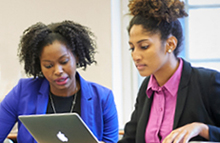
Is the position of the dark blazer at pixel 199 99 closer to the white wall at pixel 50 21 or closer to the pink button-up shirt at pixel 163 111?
the pink button-up shirt at pixel 163 111

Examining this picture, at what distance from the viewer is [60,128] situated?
135cm

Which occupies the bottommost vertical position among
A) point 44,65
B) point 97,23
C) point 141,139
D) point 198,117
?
point 141,139

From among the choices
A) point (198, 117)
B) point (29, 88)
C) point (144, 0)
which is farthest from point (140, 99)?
point (29, 88)

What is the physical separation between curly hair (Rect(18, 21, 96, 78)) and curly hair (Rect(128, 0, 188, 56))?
0.54 m

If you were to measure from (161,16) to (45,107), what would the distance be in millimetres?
860

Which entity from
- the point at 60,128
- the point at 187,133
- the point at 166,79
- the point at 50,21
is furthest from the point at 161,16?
the point at 50,21

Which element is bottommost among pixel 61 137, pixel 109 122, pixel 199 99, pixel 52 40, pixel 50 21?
pixel 109 122

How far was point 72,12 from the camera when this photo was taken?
8.75 feet

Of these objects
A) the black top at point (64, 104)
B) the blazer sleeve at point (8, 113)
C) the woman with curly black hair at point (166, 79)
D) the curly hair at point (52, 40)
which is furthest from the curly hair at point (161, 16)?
the blazer sleeve at point (8, 113)

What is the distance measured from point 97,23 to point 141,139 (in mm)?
1354

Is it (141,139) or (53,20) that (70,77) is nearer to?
(141,139)

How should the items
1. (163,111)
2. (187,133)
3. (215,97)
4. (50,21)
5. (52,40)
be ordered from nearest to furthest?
(187,133)
(215,97)
(163,111)
(52,40)
(50,21)

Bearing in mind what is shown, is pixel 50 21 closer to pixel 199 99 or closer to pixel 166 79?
pixel 166 79

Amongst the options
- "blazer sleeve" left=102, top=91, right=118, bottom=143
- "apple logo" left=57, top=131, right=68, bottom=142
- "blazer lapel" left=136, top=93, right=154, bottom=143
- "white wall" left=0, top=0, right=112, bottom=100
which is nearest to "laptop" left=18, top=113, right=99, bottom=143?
"apple logo" left=57, top=131, right=68, bottom=142
